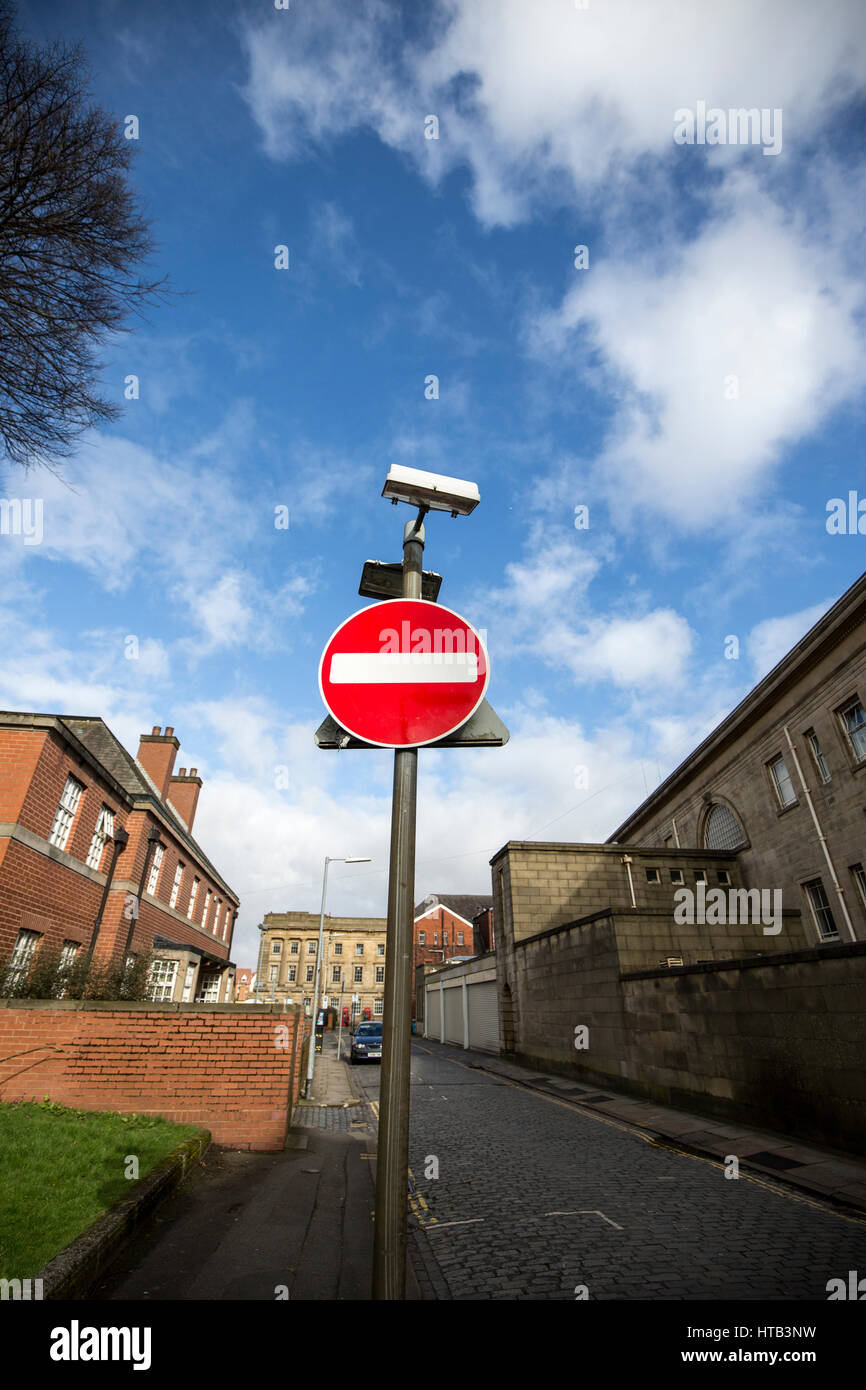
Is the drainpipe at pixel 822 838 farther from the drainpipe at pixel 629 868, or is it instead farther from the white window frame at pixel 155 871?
the white window frame at pixel 155 871

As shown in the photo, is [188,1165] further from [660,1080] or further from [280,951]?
[280,951]

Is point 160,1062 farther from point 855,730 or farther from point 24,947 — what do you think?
point 855,730

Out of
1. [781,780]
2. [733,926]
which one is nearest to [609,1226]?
[733,926]

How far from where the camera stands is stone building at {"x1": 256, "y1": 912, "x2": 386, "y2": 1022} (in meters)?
58.7

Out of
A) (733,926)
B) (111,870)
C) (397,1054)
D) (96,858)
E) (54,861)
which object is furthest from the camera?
(733,926)

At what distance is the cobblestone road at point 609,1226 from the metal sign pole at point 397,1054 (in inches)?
123

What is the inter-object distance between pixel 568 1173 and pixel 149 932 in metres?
16.8

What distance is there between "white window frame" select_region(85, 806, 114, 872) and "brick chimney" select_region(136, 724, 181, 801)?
8.11m

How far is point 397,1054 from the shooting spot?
77.8 inches

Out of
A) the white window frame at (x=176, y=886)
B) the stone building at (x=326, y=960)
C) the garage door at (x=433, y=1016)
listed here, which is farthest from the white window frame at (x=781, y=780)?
the stone building at (x=326, y=960)

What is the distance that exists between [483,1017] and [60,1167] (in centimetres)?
2509
